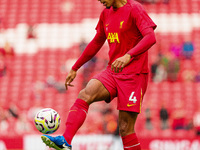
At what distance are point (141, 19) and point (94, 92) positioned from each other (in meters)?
1.00

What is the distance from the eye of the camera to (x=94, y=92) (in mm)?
4816

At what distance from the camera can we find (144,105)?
1412cm

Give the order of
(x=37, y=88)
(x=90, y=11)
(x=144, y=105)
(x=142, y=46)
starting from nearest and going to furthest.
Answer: (x=142, y=46) < (x=144, y=105) < (x=37, y=88) < (x=90, y=11)

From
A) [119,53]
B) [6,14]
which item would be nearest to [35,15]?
[6,14]

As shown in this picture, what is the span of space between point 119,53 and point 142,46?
1.48 feet

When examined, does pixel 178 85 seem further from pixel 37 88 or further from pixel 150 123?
pixel 37 88

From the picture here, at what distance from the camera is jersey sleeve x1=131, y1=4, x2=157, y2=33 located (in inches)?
193

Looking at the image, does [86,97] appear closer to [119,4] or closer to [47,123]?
[47,123]

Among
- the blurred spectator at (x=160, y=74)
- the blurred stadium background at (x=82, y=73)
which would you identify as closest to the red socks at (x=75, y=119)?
the blurred stadium background at (x=82, y=73)

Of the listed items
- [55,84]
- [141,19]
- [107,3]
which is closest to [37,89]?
[55,84]

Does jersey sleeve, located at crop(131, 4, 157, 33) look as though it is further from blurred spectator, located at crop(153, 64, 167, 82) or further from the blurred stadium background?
blurred spectator, located at crop(153, 64, 167, 82)

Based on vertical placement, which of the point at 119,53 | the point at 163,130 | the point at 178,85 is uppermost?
the point at 119,53

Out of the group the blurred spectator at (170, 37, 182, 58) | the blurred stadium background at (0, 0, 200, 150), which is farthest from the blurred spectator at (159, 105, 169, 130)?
the blurred spectator at (170, 37, 182, 58)

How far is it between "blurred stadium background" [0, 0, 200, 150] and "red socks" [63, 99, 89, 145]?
622cm
